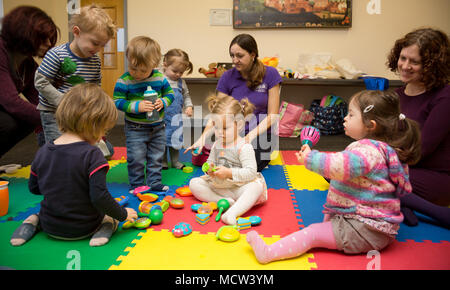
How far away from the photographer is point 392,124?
1.43m

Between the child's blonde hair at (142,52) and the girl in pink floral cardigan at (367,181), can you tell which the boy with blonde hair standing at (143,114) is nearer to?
the child's blonde hair at (142,52)

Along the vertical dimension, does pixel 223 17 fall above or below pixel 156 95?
above

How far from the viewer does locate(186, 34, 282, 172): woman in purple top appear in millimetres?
2617

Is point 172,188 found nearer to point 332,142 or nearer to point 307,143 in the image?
point 307,143

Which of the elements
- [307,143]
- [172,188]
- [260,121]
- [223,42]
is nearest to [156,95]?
[172,188]

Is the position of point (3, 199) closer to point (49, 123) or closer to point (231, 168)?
point (49, 123)

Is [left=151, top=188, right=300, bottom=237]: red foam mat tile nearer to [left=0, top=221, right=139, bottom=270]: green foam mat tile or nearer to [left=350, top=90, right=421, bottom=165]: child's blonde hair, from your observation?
[left=0, top=221, right=139, bottom=270]: green foam mat tile

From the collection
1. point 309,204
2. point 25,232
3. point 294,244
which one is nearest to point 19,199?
point 25,232

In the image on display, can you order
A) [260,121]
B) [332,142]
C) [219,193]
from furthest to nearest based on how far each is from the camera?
[332,142] < [260,121] < [219,193]

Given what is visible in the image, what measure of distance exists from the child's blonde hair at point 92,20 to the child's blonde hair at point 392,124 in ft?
5.25

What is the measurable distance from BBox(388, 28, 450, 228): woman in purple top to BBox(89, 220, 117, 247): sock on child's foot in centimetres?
157

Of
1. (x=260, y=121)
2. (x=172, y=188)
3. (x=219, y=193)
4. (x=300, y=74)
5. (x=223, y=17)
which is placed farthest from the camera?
(x=223, y=17)

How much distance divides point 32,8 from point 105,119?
1.37m
